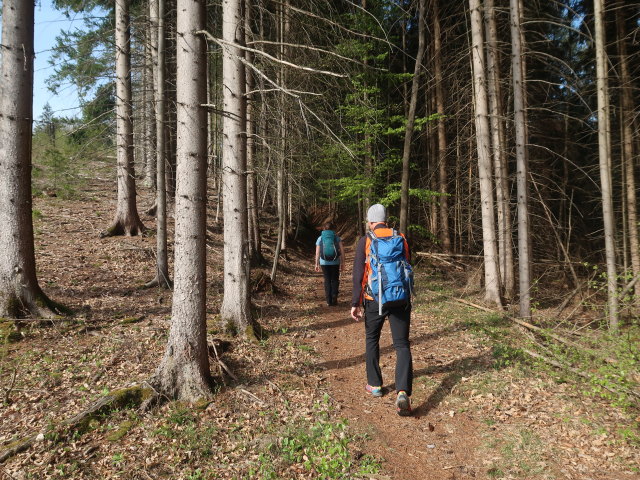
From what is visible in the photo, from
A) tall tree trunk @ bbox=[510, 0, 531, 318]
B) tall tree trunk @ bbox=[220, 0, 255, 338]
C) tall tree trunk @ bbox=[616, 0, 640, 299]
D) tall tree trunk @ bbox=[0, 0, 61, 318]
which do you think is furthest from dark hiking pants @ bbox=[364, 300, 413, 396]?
tall tree trunk @ bbox=[616, 0, 640, 299]

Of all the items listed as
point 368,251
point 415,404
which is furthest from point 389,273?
point 415,404

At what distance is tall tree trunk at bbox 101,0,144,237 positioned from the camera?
9672mm

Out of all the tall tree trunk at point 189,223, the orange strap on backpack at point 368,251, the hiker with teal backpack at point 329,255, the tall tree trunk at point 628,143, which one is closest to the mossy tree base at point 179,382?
the tall tree trunk at point 189,223

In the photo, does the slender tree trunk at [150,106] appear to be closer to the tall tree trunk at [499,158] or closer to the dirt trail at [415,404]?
the dirt trail at [415,404]

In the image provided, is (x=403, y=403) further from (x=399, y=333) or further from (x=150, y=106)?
(x=150, y=106)

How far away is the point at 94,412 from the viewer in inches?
164

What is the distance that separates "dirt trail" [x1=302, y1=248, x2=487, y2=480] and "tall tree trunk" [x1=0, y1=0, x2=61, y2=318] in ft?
15.8

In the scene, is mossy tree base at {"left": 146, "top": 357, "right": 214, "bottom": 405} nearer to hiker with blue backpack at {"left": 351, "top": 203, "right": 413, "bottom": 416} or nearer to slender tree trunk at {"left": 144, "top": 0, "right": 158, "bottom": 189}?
hiker with blue backpack at {"left": 351, "top": 203, "right": 413, "bottom": 416}

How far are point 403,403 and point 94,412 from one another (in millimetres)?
3387

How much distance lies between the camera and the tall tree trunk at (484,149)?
27.9 ft

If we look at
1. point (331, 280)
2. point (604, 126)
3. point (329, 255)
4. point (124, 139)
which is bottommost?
point (331, 280)

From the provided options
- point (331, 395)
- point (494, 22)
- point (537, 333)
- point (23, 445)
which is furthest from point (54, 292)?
point (494, 22)

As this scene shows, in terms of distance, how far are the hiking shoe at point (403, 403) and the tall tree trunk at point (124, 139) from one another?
7.92 m

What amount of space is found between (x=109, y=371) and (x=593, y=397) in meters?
Answer: 6.08
